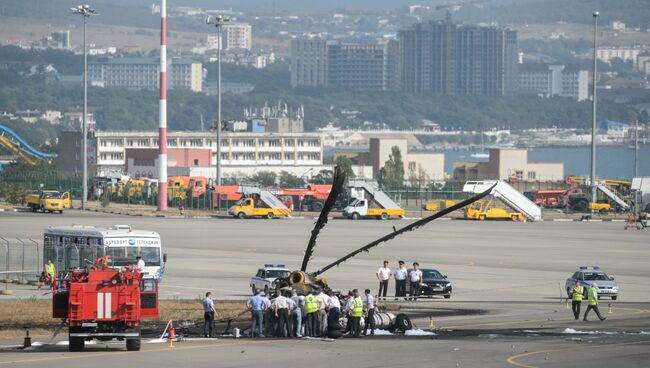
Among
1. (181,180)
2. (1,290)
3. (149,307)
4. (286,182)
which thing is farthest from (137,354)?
(286,182)

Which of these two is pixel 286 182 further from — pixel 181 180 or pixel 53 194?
pixel 53 194

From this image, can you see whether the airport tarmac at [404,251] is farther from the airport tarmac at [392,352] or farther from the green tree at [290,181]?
the green tree at [290,181]

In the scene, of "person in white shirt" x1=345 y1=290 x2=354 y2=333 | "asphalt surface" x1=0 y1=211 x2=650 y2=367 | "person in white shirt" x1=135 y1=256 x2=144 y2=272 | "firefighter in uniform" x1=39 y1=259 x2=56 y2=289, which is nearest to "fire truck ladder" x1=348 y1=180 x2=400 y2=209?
"asphalt surface" x1=0 y1=211 x2=650 y2=367

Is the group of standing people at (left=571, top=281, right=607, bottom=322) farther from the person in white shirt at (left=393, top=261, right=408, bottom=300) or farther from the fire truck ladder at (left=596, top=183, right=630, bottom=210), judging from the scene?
the fire truck ladder at (left=596, top=183, right=630, bottom=210)

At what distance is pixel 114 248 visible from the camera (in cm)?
5484

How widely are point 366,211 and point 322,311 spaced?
234 ft

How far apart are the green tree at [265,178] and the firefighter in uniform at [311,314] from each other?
13669cm

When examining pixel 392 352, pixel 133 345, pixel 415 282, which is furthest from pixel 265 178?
pixel 392 352

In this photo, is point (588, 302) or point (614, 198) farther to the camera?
point (614, 198)

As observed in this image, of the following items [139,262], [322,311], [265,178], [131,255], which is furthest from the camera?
[265,178]

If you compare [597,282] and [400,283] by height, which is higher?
[597,282]

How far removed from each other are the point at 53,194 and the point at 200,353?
252 feet

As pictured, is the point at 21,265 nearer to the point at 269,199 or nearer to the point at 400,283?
the point at 400,283

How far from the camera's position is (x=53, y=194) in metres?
113
